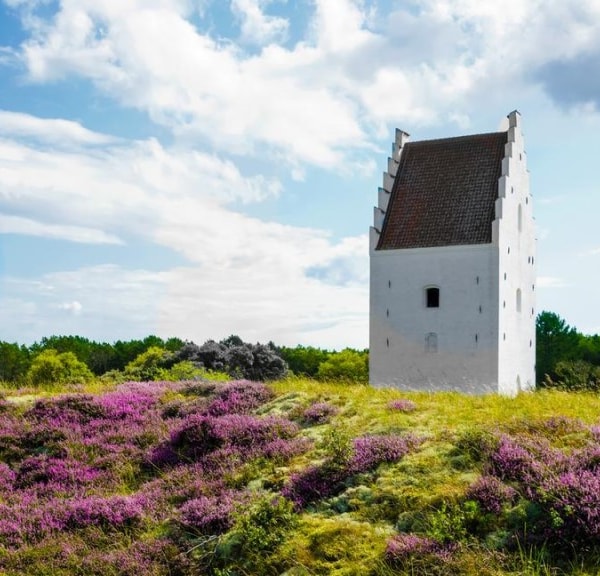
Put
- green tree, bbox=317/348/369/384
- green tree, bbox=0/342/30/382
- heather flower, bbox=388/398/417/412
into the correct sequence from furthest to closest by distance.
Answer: green tree, bbox=0/342/30/382
green tree, bbox=317/348/369/384
heather flower, bbox=388/398/417/412

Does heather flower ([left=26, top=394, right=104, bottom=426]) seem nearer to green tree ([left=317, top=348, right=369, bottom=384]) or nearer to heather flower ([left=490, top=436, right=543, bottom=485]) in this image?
heather flower ([left=490, top=436, right=543, bottom=485])

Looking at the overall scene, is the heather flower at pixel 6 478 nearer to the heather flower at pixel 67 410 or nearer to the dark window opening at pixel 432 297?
the heather flower at pixel 67 410

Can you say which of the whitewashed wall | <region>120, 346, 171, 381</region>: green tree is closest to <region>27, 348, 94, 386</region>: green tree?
<region>120, 346, 171, 381</region>: green tree

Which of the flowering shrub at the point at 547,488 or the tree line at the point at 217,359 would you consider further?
the tree line at the point at 217,359

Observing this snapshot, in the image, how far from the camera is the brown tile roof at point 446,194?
37156 mm

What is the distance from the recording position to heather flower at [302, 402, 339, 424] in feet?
39.1

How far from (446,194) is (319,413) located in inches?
1117

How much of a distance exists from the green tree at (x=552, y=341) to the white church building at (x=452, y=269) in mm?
12927

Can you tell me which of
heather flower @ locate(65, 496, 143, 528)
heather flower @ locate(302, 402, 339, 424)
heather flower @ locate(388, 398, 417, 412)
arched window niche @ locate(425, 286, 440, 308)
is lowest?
heather flower @ locate(65, 496, 143, 528)

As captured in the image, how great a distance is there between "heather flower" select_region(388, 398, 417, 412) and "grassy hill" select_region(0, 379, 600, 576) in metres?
0.06

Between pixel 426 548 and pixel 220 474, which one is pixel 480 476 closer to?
pixel 426 548

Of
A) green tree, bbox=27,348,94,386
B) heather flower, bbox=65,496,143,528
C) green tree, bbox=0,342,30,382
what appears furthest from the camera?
green tree, bbox=0,342,30,382

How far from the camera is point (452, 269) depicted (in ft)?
121

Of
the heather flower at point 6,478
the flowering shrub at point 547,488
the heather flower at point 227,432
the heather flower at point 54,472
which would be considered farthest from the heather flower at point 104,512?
the flowering shrub at point 547,488
